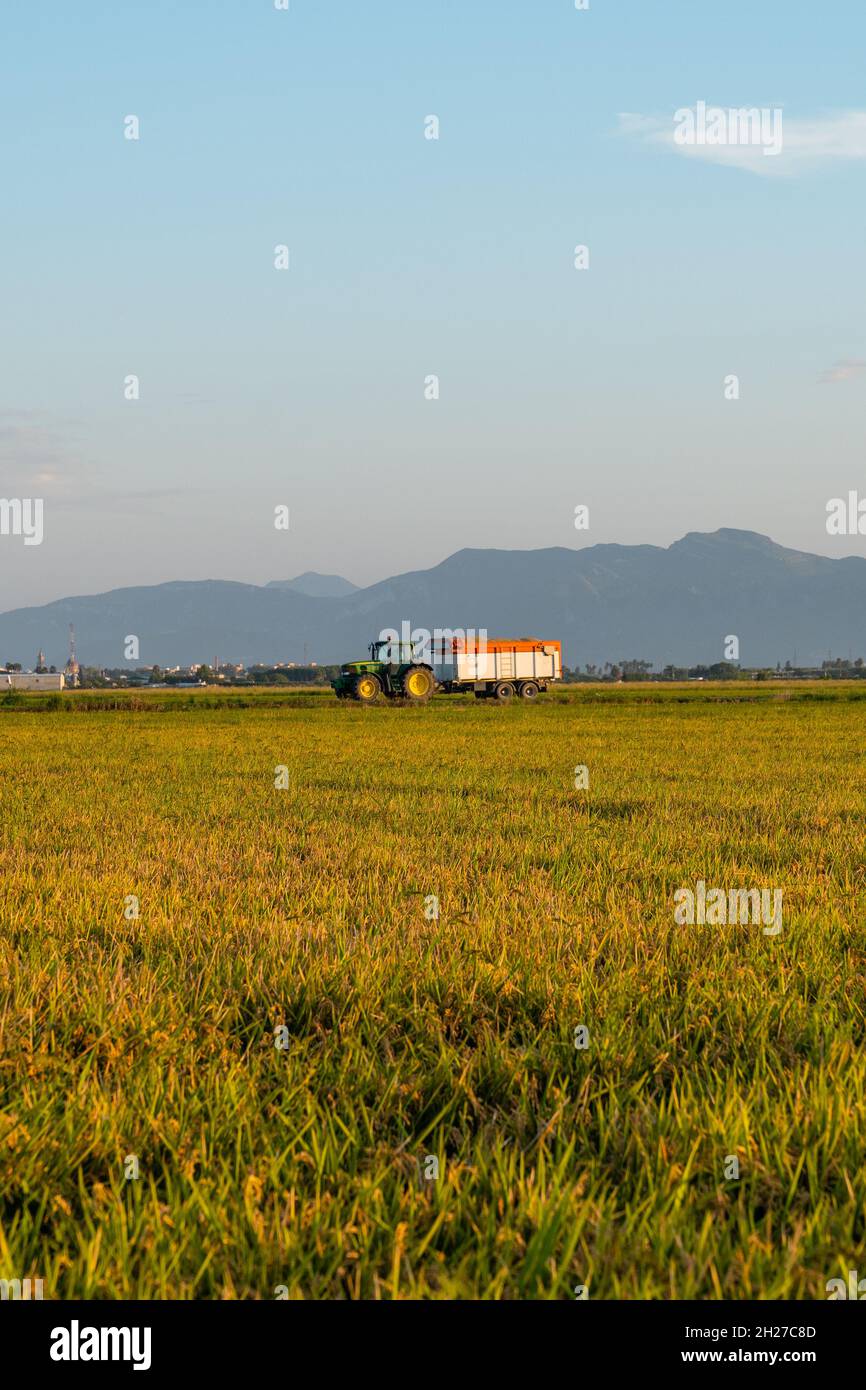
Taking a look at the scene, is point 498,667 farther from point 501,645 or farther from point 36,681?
point 36,681

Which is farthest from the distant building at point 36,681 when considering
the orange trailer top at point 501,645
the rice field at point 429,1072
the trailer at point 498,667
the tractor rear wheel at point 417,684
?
the rice field at point 429,1072

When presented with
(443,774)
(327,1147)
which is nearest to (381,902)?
(327,1147)

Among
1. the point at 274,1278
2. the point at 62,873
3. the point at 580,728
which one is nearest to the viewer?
the point at 274,1278

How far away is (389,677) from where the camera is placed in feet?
185

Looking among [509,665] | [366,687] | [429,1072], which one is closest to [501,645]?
[509,665]

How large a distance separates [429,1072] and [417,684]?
51.2 m

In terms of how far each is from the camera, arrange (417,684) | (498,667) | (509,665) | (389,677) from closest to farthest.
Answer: (417,684)
(389,677)
(498,667)
(509,665)

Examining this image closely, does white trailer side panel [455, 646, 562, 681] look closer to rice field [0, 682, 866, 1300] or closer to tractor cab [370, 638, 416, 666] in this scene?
tractor cab [370, 638, 416, 666]

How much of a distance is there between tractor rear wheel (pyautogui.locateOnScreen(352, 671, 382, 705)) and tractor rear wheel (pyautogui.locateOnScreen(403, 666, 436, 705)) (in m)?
1.39

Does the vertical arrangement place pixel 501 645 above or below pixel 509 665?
above

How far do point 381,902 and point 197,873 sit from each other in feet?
6.25

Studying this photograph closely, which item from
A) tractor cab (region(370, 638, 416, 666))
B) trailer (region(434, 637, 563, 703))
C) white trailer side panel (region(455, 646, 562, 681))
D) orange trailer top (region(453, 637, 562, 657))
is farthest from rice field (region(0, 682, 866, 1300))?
→ white trailer side panel (region(455, 646, 562, 681))
